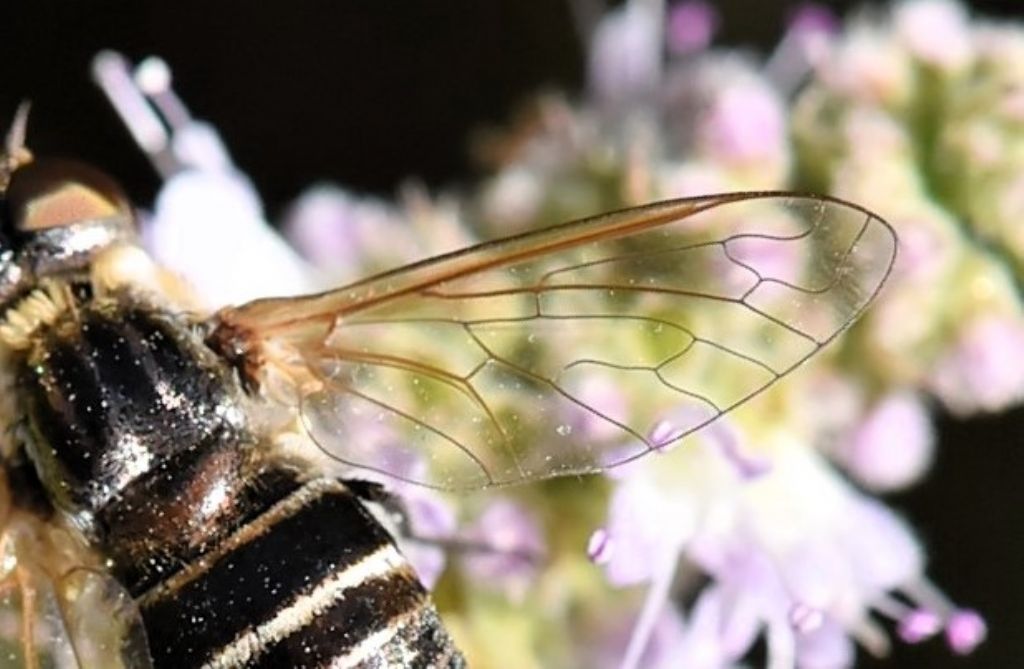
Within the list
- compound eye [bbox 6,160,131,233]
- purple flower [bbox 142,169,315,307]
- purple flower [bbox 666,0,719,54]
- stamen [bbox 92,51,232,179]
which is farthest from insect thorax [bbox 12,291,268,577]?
purple flower [bbox 666,0,719,54]

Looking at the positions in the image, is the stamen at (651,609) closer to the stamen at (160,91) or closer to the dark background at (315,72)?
the stamen at (160,91)

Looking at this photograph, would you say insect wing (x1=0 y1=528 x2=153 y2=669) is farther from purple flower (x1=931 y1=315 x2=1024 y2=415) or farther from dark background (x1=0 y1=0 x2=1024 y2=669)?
dark background (x1=0 y1=0 x2=1024 y2=669)

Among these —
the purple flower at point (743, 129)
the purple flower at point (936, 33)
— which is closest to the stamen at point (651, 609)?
the purple flower at point (743, 129)

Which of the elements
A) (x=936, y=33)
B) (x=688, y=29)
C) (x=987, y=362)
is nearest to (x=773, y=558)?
(x=987, y=362)

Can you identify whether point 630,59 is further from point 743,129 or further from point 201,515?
point 201,515

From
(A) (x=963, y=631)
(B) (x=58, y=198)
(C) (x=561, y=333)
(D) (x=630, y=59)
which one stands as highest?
(B) (x=58, y=198)

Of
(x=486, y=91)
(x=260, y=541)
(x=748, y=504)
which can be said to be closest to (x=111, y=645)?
(x=260, y=541)

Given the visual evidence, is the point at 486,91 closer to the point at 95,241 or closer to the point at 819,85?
the point at 819,85
